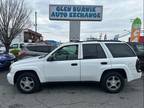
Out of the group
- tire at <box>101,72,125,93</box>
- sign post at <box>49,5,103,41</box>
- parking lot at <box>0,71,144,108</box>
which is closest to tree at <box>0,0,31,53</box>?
sign post at <box>49,5,103,41</box>

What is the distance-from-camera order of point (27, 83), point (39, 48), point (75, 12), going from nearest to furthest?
1. point (27, 83)
2. point (39, 48)
3. point (75, 12)

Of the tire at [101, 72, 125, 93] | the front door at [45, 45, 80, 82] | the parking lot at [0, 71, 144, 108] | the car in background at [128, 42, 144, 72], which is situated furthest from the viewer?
the car in background at [128, 42, 144, 72]

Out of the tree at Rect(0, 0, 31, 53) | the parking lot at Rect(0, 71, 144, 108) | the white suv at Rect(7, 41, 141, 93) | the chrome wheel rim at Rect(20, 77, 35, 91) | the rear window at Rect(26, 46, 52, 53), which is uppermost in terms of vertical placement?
the tree at Rect(0, 0, 31, 53)

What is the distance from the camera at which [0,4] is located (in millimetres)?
14367

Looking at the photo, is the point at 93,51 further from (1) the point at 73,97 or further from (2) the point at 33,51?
(2) the point at 33,51

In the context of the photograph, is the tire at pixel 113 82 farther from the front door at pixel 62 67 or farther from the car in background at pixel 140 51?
the car in background at pixel 140 51

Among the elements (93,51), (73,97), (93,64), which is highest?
(93,51)

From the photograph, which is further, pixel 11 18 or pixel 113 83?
pixel 11 18

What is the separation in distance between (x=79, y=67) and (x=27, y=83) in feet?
6.06

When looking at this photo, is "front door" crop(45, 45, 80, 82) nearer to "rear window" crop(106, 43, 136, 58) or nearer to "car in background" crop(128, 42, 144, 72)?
"rear window" crop(106, 43, 136, 58)

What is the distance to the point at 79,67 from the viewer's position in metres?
5.59

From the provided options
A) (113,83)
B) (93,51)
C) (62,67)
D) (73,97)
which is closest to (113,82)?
(113,83)

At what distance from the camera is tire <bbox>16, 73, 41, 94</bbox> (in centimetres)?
565

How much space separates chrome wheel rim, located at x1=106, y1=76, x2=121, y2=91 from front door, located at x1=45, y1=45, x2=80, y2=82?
3.46 feet
